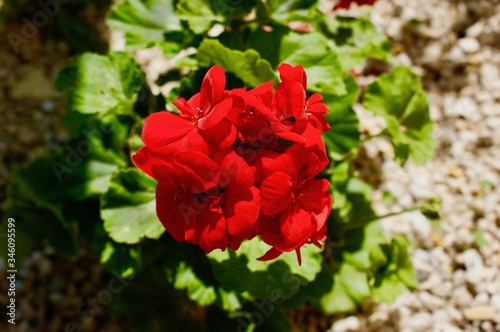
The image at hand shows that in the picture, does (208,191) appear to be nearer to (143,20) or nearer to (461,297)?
(143,20)

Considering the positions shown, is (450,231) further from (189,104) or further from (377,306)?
(189,104)

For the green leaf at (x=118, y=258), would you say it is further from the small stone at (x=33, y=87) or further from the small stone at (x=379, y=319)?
the small stone at (x=33, y=87)

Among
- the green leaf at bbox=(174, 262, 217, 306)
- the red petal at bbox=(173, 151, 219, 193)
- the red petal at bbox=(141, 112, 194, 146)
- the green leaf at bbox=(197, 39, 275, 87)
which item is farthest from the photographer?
the green leaf at bbox=(174, 262, 217, 306)

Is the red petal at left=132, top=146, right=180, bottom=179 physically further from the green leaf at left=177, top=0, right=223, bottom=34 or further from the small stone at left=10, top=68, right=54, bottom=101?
the small stone at left=10, top=68, right=54, bottom=101

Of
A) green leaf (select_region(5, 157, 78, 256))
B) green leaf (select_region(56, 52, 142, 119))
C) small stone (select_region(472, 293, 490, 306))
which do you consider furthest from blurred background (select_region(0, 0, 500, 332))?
green leaf (select_region(56, 52, 142, 119))

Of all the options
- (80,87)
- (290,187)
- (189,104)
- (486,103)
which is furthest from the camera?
(486,103)

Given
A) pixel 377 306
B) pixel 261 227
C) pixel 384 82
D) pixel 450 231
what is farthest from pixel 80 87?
pixel 450 231

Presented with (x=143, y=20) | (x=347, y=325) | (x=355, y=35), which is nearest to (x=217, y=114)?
(x=143, y=20)
